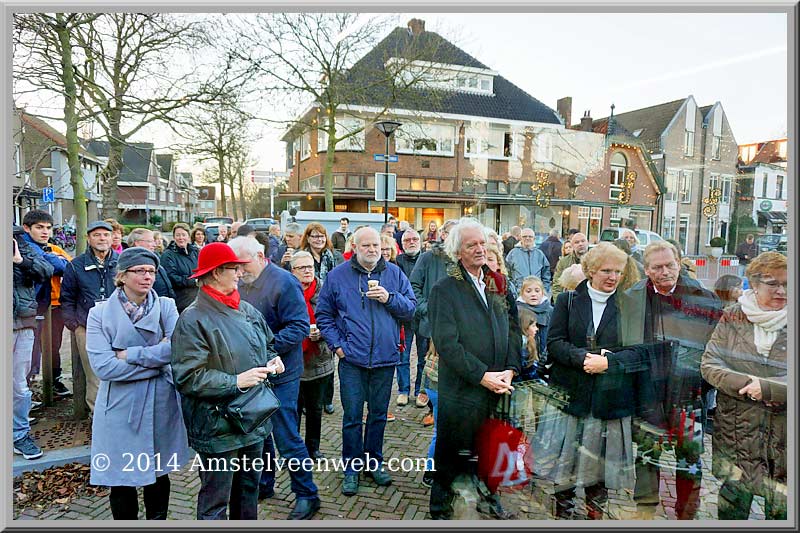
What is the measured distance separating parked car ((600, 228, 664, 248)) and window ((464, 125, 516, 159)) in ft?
3.05

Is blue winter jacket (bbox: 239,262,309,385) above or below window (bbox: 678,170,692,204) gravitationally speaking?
below

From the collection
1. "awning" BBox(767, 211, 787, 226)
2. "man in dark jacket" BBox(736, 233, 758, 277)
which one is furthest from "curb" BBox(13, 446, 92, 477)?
"awning" BBox(767, 211, 787, 226)

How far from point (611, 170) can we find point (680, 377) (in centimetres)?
149

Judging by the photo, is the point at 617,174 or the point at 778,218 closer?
the point at 778,218

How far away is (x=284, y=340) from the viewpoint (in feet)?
9.77

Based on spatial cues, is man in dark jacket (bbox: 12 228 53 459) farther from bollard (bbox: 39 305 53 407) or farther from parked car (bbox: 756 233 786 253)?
parked car (bbox: 756 233 786 253)

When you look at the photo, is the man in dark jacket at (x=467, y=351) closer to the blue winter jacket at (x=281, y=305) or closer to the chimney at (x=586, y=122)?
the blue winter jacket at (x=281, y=305)

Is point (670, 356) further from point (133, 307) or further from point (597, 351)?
point (133, 307)

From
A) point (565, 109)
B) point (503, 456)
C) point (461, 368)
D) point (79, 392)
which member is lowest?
point (503, 456)

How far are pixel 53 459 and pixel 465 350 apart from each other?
9.46 ft

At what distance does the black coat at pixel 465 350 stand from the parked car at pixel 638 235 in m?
0.81

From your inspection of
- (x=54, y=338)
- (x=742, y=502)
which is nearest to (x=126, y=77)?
(x=54, y=338)

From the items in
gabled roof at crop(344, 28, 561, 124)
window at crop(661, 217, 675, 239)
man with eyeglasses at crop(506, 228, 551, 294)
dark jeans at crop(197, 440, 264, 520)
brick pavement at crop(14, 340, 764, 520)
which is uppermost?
gabled roof at crop(344, 28, 561, 124)

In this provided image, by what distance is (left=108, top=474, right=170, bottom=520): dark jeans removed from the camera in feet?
8.87
